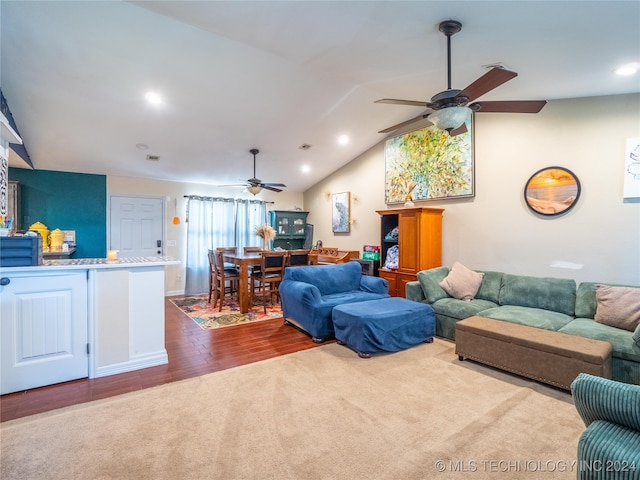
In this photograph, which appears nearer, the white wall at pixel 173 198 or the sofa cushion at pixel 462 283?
the sofa cushion at pixel 462 283

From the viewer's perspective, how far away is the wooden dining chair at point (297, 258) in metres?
5.32

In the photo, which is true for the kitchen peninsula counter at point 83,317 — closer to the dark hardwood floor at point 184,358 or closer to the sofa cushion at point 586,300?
the dark hardwood floor at point 184,358

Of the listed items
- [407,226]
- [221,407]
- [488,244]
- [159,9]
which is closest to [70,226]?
[159,9]

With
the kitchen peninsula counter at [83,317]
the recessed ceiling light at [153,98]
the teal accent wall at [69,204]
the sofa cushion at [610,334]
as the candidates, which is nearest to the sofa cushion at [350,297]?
the kitchen peninsula counter at [83,317]

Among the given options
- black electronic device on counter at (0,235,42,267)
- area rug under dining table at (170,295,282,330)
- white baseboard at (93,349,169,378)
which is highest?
black electronic device on counter at (0,235,42,267)

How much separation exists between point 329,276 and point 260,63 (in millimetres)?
2737

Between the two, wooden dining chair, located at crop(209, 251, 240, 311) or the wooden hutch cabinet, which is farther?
the wooden hutch cabinet

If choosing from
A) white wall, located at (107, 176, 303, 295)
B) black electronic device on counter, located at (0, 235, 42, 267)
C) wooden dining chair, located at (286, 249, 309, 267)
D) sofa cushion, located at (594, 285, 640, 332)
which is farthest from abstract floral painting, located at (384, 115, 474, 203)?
black electronic device on counter, located at (0, 235, 42, 267)

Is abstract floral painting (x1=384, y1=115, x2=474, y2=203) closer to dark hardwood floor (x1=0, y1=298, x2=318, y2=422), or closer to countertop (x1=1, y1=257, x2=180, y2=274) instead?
dark hardwood floor (x1=0, y1=298, x2=318, y2=422)

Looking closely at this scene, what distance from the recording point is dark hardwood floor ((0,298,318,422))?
94.3 inches

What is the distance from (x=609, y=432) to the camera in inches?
45.2

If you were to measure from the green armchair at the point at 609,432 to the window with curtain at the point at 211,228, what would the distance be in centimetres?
638

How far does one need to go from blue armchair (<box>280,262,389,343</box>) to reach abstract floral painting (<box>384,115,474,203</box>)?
1.72m

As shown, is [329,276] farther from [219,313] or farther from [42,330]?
[42,330]
